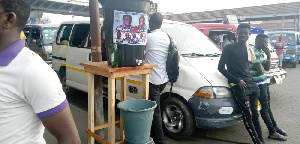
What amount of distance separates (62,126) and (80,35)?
14.5ft

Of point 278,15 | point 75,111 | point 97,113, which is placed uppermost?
point 278,15

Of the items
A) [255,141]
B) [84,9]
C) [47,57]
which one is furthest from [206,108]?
[84,9]

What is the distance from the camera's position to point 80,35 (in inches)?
206

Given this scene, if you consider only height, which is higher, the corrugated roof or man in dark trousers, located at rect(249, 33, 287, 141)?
the corrugated roof

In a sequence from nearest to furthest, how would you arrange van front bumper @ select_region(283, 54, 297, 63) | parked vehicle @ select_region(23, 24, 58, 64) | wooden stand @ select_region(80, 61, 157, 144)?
wooden stand @ select_region(80, 61, 157, 144) < parked vehicle @ select_region(23, 24, 58, 64) < van front bumper @ select_region(283, 54, 297, 63)

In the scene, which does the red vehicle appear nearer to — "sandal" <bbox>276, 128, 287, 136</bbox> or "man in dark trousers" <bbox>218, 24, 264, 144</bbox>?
"sandal" <bbox>276, 128, 287, 136</bbox>

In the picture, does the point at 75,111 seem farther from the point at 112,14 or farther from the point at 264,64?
the point at 264,64

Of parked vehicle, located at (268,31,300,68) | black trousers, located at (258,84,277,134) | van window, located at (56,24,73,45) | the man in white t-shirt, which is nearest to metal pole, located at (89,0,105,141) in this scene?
the man in white t-shirt

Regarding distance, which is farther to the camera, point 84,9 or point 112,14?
point 84,9

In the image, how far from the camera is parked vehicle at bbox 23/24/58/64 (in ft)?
27.3

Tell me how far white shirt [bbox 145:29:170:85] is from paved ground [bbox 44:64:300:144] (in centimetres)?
110

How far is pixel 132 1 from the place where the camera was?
2.52 meters

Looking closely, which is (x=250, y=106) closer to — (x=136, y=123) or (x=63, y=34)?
(x=136, y=123)

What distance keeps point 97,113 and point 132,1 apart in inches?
66.6
